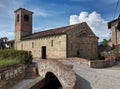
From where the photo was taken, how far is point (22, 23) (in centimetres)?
3434

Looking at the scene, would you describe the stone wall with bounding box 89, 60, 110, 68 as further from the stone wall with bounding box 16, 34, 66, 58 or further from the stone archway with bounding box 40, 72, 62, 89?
the stone wall with bounding box 16, 34, 66, 58

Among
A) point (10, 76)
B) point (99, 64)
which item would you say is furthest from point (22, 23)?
point (10, 76)

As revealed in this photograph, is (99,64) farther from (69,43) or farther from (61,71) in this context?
(61,71)

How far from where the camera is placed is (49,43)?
25.4 m

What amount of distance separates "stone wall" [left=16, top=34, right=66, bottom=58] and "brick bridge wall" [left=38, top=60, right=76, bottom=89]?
698 centimetres

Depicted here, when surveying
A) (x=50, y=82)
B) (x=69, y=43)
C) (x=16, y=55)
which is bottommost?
A: (x=50, y=82)

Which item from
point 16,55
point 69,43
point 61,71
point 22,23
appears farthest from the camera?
point 22,23

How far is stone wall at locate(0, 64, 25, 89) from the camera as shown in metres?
12.4

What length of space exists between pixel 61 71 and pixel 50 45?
42.5ft

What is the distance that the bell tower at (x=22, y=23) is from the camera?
34.1m

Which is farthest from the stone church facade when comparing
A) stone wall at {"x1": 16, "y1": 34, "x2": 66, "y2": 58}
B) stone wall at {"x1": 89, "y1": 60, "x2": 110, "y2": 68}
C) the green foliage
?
the green foliage

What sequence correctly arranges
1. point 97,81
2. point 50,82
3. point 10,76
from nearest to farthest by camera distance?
point 97,81
point 10,76
point 50,82

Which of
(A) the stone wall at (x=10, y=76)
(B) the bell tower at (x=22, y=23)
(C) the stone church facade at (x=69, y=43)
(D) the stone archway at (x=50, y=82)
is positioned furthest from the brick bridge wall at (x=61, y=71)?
(B) the bell tower at (x=22, y=23)

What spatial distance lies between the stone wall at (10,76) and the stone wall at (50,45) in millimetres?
8136
